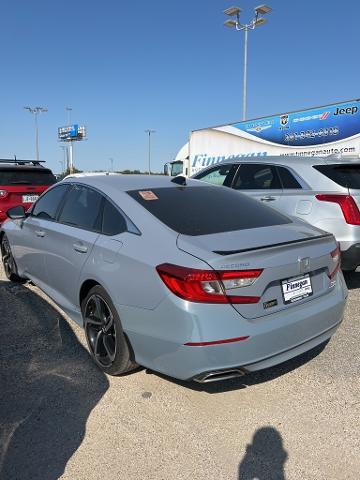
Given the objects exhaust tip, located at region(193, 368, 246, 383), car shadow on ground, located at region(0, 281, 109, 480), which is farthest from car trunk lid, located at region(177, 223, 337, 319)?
car shadow on ground, located at region(0, 281, 109, 480)

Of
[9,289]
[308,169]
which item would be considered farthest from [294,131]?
[9,289]

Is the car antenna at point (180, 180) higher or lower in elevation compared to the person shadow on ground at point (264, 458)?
higher

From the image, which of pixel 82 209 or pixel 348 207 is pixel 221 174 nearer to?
pixel 348 207

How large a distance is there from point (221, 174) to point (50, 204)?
313cm

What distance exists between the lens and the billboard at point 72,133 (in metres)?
75.5

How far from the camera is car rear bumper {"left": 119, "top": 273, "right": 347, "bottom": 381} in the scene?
2590 millimetres

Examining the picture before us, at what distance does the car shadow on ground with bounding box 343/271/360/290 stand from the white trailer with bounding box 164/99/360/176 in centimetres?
311

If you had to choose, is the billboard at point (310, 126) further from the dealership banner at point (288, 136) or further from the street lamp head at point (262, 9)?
the street lamp head at point (262, 9)

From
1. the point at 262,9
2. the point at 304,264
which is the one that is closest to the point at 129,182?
the point at 304,264

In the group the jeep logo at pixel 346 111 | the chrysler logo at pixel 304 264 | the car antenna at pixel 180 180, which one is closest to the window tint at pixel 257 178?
the car antenna at pixel 180 180

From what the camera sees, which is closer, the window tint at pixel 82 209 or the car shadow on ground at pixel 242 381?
the car shadow on ground at pixel 242 381

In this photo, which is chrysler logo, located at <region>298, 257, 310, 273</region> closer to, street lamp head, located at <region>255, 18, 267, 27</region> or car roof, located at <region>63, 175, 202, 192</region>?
car roof, located at <region>63, 175, 202, 192</region>

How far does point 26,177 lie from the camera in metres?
8.73

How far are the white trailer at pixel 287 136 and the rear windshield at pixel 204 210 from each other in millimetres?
5489
